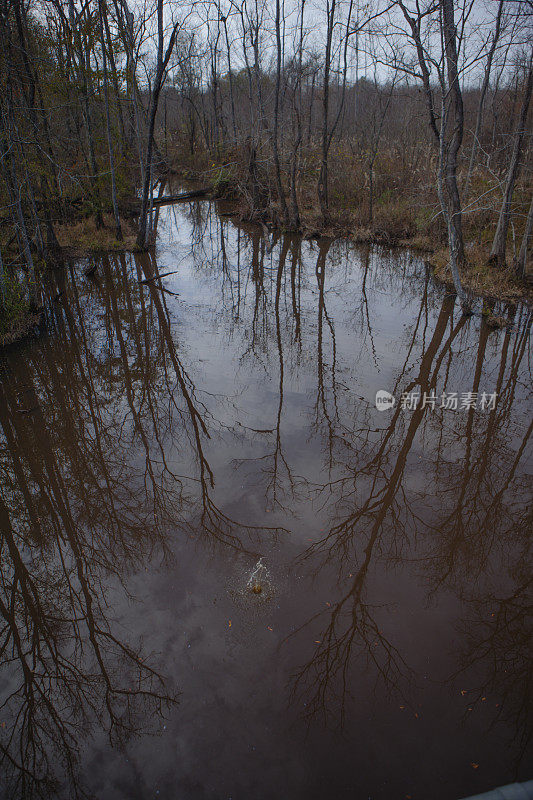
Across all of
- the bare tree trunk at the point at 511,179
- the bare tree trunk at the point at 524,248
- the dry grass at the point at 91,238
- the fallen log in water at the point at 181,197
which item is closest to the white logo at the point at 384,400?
the bare tree trunk at the point at 511,179

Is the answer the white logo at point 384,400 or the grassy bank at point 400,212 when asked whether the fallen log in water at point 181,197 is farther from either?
the white logo at point 384,400

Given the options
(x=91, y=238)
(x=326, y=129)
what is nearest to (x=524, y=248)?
(x=326, y=129)

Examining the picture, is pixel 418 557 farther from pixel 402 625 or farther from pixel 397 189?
pixel 397 189

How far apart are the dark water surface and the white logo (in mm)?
118

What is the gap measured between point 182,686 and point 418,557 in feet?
8.09

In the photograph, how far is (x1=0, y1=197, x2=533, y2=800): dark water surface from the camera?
2.97 metres

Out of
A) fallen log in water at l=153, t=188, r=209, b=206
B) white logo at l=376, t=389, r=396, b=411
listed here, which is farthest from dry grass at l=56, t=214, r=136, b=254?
white logo at l=376, t=389, r=396, b=411

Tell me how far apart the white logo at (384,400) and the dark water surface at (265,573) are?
4.6 inches

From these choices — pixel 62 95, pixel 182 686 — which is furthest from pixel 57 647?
pixel 62 95

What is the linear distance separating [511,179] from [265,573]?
1131 cm

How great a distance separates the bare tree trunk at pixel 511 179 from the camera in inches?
399

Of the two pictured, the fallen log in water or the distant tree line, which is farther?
the fallen log in water

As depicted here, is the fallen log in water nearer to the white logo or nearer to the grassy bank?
the grassy bank

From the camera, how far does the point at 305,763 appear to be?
290cm
